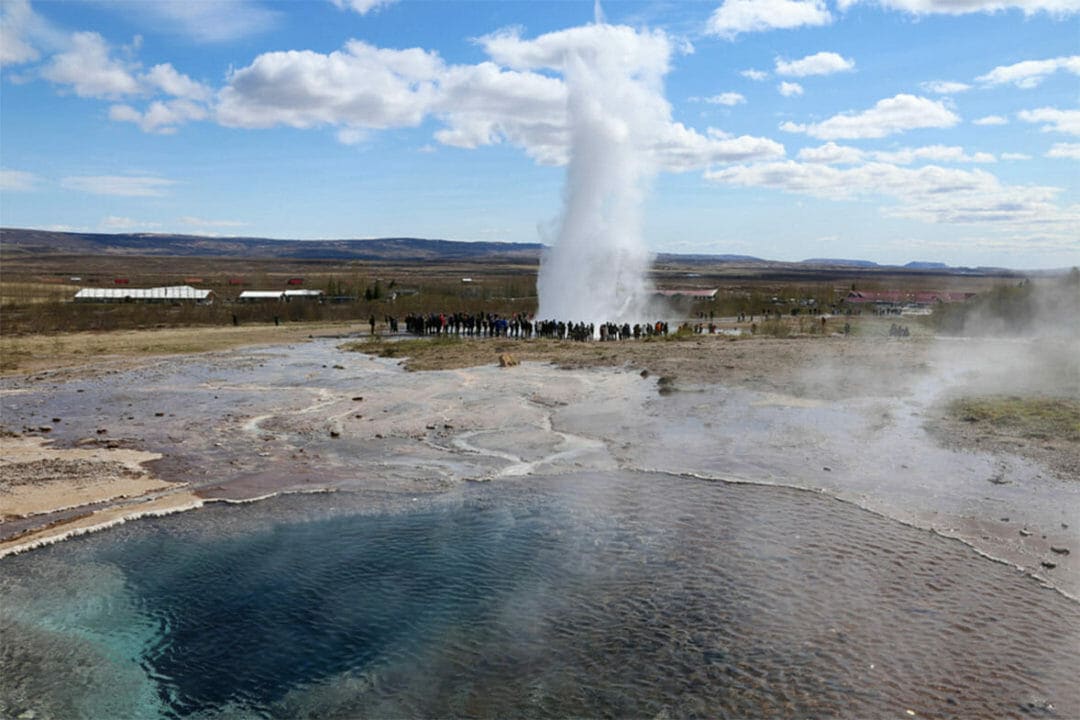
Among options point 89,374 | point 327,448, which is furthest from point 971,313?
point 89,374

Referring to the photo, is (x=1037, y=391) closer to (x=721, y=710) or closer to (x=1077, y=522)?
(x=1077, y=522)

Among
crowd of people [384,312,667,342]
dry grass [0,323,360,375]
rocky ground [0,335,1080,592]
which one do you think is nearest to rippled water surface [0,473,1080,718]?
rocky ground [0,335,1080,592]

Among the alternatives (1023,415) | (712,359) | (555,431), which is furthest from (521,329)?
(1023,415)

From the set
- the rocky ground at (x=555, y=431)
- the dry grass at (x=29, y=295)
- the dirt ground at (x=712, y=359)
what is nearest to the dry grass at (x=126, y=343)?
the dirt ground at (x=712, y=359)

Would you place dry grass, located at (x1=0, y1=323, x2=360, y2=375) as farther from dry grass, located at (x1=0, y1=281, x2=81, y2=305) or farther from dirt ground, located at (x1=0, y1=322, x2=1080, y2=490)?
dry grass, located at (x1=0, y1=281, x2=81, y2=305)

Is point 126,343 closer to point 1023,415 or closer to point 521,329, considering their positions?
point 521,329
